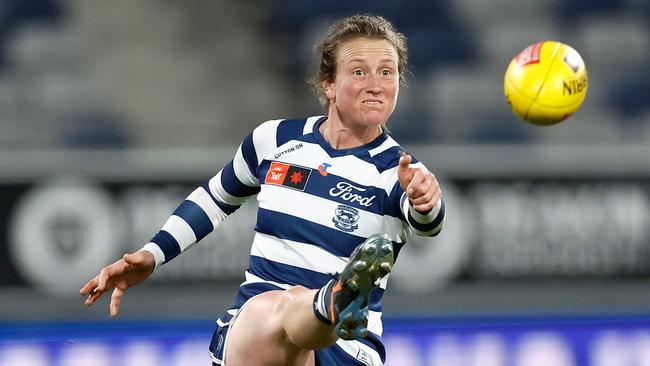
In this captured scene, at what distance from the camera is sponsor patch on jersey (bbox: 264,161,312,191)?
4.46 metres

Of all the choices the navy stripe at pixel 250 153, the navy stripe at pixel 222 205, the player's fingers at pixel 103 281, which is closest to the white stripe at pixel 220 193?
the navy stripe at pixel 222 205

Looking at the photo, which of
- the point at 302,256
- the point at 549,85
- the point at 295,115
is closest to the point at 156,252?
the point at 302,256

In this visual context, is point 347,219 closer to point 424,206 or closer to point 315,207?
point 315,207

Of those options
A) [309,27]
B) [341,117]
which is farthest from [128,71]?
[341,117]

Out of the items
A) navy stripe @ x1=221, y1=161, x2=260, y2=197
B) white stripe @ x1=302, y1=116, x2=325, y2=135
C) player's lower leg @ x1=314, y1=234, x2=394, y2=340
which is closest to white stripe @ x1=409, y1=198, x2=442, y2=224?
player's lower leg @ x1=314, y1=234, x2=394, y2=340

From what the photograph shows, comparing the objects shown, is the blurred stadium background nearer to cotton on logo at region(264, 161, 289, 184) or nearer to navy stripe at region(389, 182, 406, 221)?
cotton on logo at region(264, 161, 289, 184)

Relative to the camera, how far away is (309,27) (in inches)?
422

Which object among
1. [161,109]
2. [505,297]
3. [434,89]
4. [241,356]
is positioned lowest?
[241,356]

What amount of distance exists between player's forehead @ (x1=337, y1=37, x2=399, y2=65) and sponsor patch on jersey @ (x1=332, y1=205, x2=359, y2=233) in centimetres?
57

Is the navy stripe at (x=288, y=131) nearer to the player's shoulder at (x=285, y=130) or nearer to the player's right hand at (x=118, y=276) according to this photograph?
the player's shoulder at (x=285, y=130)

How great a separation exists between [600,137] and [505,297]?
242cm

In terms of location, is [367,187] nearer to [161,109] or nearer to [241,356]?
[241,356]

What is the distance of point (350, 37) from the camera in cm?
456

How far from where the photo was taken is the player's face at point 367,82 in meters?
4.42
